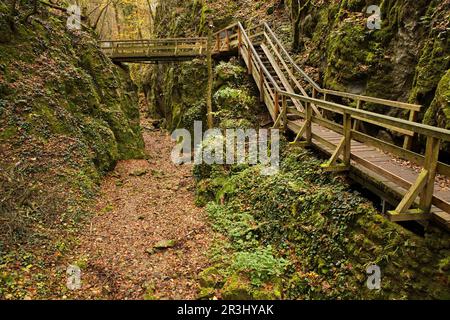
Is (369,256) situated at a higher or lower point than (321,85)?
lower

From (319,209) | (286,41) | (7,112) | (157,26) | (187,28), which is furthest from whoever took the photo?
(157,26)

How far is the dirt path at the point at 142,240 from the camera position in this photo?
6.56 meters

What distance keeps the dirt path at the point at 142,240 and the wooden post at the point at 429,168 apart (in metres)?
4.57

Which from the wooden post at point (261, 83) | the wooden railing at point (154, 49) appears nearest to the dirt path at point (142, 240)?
the wooden post at point (261, 83)

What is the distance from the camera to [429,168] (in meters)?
4.53

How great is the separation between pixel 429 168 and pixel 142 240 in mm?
6890

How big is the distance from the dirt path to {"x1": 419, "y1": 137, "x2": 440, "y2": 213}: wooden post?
4.57m

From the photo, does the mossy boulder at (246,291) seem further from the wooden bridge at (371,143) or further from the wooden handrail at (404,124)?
the wooden handrail at (404,124)

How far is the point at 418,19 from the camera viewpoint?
757 cm

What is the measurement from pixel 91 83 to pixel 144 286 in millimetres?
10948

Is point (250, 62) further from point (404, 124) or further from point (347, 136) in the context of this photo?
point (404, 124)

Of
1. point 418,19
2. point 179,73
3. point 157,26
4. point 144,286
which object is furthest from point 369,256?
point 157,26

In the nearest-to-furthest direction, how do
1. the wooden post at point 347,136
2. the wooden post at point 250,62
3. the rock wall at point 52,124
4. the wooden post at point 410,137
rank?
the wooden post at point 347,136 < the wooden post at point 410,137 < the rock wall at point 52,124 < the wooden post at point 250,62

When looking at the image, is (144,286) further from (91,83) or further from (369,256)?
(91,83)
